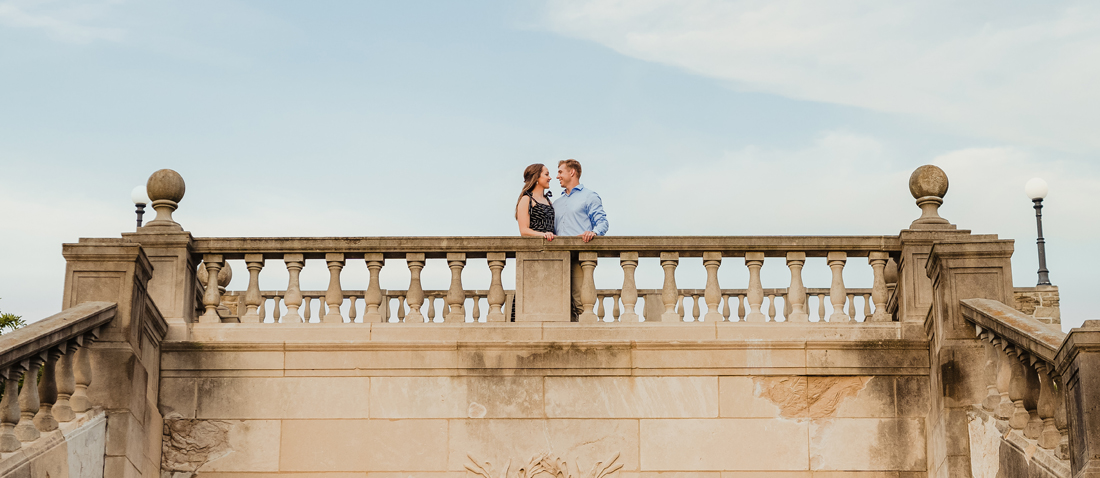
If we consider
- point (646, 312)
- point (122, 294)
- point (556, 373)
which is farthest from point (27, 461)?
point (646, 312)

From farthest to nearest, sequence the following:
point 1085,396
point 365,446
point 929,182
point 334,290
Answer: point 929,182
point 334,290
point 365,446
point 1085,396

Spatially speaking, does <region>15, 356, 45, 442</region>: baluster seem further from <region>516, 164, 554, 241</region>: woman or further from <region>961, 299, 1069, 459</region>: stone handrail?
<region>961, 299, 1069, 459</region>: stone handrail

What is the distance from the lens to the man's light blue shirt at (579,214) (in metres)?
11.4

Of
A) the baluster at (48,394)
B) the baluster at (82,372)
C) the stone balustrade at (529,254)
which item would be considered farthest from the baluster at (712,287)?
the baluster at (48,394)

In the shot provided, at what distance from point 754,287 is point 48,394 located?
539 cm

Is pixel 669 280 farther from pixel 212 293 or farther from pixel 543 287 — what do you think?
pixel 212 293

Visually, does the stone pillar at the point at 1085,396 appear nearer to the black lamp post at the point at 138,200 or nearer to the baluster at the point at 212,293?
the baluster at the point at 212,293

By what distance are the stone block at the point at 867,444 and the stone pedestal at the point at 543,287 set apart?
7.17 ft

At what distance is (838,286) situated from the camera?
10.8 metres

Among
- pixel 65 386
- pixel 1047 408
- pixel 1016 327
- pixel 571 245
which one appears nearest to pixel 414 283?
pixel 571 245

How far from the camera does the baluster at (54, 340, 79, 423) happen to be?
9.09 metres

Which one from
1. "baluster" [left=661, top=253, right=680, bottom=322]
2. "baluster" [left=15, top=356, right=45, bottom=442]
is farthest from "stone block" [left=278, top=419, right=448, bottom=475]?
"baluster" [left=15, top=356, right=45, bottom=442]

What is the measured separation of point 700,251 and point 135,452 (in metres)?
4.65

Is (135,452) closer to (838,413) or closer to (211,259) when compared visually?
(211,259)
